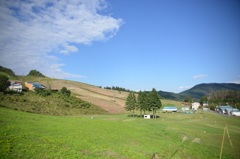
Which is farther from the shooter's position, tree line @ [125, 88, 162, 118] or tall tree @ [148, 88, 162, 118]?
tree line @ [125, 88, 162, 118]

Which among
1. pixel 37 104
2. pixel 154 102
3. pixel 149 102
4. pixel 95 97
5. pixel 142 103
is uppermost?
pixel 95 97

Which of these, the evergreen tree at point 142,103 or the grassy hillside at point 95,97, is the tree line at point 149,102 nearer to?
the evergreen tree at point 142,103

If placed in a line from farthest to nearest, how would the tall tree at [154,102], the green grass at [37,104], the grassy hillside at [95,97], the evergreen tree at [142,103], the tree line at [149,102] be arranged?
the grassy hillside at [95,97]
the evergreen tree at [142,103]
the tree line at [149,102]
the tall tree at [154,102]
the green grass at [37,104]

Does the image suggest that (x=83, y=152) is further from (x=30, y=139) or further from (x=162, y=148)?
(x=162, y=148)

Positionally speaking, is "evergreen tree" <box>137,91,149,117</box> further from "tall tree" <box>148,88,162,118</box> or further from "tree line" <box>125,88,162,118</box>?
"tall tree" <box>148,88,162,118</box>

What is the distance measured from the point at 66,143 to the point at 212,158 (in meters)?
21.5

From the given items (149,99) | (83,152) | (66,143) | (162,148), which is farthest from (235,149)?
(149,99)

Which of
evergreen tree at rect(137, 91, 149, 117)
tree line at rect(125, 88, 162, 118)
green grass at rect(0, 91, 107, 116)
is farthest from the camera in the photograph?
evergreen tree at rect(137, 91, 149, 117)

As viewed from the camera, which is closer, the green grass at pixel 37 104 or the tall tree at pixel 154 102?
the green grass at pixel 37 104

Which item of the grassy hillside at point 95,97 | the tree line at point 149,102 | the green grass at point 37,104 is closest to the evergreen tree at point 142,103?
the tree line at point 149,102

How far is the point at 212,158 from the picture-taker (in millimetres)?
22000

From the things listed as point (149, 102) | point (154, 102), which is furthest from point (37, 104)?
point (154, 102)

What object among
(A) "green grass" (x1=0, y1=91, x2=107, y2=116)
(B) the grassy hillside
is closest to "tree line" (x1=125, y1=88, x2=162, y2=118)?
(B) the grassy hillside

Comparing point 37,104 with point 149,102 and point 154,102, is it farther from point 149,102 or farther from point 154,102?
point 154,102
